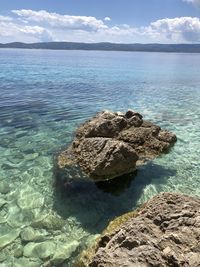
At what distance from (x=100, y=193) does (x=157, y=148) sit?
5998mm

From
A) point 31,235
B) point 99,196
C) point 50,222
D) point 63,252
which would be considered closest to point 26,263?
point 63,252

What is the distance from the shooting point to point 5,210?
13.3 meters

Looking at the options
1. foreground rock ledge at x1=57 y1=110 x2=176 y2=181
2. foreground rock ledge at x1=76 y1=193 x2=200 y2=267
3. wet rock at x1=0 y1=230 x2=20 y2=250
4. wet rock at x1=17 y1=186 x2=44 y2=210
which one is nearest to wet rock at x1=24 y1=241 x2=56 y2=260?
wet rock at x1=0 y1=230 x2=20 y2=250

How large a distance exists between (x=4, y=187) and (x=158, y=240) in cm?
959

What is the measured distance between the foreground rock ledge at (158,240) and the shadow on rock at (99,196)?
322 cm

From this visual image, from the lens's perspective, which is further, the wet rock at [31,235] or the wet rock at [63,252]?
the wet rock at [31,235]

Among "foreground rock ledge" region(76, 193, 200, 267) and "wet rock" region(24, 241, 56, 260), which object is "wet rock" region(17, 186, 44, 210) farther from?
"foreground rock ledge" region(76, 193, 200, 267)

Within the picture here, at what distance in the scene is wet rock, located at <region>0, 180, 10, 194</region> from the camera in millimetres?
14868

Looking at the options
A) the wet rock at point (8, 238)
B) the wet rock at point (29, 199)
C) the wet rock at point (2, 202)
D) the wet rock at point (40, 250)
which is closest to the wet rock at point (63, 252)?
the wet rock at point (40, 250)

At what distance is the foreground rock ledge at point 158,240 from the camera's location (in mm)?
6793

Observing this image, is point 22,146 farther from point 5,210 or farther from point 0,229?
point 0,229

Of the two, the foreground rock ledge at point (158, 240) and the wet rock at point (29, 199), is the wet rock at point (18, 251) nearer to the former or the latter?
the foreground rock ledge at point (158, 240)

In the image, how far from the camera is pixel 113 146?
15.8 meters

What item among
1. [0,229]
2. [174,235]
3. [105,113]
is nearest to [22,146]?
[105,113]
